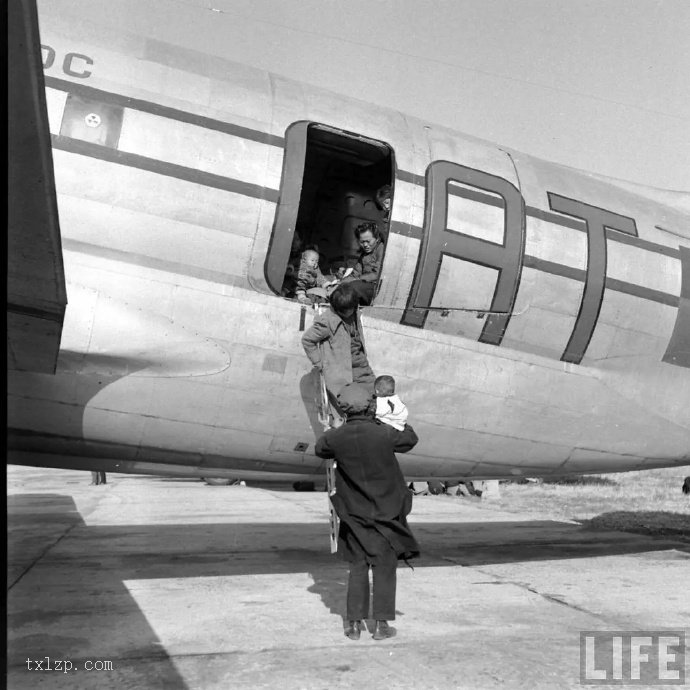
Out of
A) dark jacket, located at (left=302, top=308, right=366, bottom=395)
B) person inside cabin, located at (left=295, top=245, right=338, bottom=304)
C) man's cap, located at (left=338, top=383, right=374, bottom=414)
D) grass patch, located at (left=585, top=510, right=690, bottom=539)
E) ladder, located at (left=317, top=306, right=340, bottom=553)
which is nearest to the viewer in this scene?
man's cap, located at (left=338, top=383, right=374, bottom=414)

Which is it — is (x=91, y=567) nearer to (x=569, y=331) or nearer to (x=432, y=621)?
(x=432, y=621)

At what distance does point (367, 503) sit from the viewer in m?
5.46

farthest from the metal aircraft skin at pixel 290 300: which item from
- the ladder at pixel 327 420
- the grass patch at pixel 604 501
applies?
the grass patch at pixel 604 501

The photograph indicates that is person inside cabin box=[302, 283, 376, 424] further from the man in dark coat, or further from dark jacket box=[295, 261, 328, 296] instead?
dark jacket box=[295, 261, 328, 296]

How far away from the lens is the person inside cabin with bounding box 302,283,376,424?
5.96 m

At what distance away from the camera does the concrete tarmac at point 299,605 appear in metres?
4.43

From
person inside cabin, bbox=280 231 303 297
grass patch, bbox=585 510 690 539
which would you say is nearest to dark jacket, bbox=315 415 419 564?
person inside cabin, bbox=280 231 303 297

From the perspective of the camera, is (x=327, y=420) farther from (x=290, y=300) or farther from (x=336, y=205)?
(x=336, y=205)

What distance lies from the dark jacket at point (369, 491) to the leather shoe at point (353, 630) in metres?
0.43

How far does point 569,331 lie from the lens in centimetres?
721

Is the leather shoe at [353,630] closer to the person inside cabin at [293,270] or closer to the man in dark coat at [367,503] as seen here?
the man in dark coat at [367,503]

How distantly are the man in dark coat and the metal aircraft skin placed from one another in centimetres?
82

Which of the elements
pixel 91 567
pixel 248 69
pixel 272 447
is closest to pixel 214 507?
pixel 91 567

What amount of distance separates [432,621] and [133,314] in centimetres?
323
